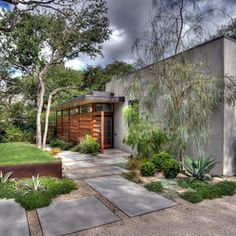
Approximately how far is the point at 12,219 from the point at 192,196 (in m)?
3.35

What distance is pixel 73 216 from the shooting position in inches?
139

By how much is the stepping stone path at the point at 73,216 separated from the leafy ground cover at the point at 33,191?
9.3 inches

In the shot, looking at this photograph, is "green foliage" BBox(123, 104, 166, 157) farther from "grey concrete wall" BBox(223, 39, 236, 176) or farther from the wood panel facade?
the wood panel facade

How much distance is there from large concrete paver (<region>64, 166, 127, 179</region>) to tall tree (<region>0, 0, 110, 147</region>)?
641cm

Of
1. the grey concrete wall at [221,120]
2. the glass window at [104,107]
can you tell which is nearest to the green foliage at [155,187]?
the grey concrete wall at [221,120]

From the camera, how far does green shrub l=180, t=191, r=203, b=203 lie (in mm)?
4227

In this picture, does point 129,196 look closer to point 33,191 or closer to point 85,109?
point 33,191

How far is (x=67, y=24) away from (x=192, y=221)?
12499 mm

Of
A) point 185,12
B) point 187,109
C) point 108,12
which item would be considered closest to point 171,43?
point 185,12

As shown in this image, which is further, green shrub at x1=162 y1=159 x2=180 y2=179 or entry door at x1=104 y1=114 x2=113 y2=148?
entry door at x1=104 y1=114 x2=113 y2=148

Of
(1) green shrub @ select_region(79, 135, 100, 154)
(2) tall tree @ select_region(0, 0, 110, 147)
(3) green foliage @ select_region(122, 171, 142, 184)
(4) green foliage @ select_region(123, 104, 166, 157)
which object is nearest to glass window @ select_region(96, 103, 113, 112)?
(1) green shrub @ select_region(79, 135, 100, 154)

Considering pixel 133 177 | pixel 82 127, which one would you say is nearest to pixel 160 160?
pixel 133 177

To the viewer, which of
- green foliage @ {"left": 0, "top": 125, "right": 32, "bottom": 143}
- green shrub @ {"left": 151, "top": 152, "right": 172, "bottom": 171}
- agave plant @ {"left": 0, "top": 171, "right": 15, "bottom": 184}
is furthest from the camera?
green foliage @ {"left": 0, "top": 125, "right": 32, "bottom": 143}

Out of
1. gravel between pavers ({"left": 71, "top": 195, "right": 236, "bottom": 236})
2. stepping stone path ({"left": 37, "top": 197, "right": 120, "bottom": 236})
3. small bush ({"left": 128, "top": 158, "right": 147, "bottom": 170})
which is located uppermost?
small bush ({"left": 128, "top": 158, "right": 147, "bottom": 170})
